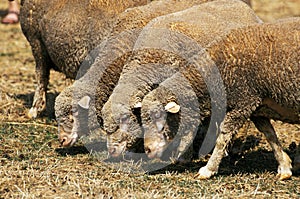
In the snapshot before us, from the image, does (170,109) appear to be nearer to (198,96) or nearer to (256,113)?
(198,96)

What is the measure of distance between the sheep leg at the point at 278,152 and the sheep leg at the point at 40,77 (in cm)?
318

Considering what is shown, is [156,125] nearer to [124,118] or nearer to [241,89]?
[124,118]

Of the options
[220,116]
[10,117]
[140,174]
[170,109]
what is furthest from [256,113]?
[10,117]

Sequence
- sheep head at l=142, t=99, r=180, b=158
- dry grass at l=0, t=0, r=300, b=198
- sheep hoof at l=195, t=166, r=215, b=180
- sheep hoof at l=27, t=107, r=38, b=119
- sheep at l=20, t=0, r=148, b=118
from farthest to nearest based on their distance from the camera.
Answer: sheep hoof at l=27, t=107, r=38, b=119, sheep at l=20, t=0, r=148, b=118, sheep head at l=142, t=99, r=180, b=158, sheep hoof at l=195, t=166, r=215, b=180, dry grass at l=0, t=0, r=300, b=198

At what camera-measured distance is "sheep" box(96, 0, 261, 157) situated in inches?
263

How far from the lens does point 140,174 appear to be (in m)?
6.48

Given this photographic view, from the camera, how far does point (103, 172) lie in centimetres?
648

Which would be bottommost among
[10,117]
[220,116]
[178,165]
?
[10,117]

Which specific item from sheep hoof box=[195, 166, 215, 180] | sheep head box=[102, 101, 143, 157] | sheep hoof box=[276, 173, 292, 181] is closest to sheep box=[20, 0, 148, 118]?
sheep head box=[102, 101, 143, 157]

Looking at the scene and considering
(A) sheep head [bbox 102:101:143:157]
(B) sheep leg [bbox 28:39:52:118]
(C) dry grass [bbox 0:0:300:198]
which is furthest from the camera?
(B) sheep leg [bbox 28:39:52:118]

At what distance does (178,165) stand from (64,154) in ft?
4.02

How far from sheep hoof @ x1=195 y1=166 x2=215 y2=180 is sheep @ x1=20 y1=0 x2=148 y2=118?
2.04 metres

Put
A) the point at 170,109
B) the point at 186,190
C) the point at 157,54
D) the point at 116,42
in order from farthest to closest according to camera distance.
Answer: the point at 116,42, the point at 157,54, the point at 170,109, the point at 186,190

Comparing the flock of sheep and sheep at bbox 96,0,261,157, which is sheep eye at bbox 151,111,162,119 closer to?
the flock of sheep
